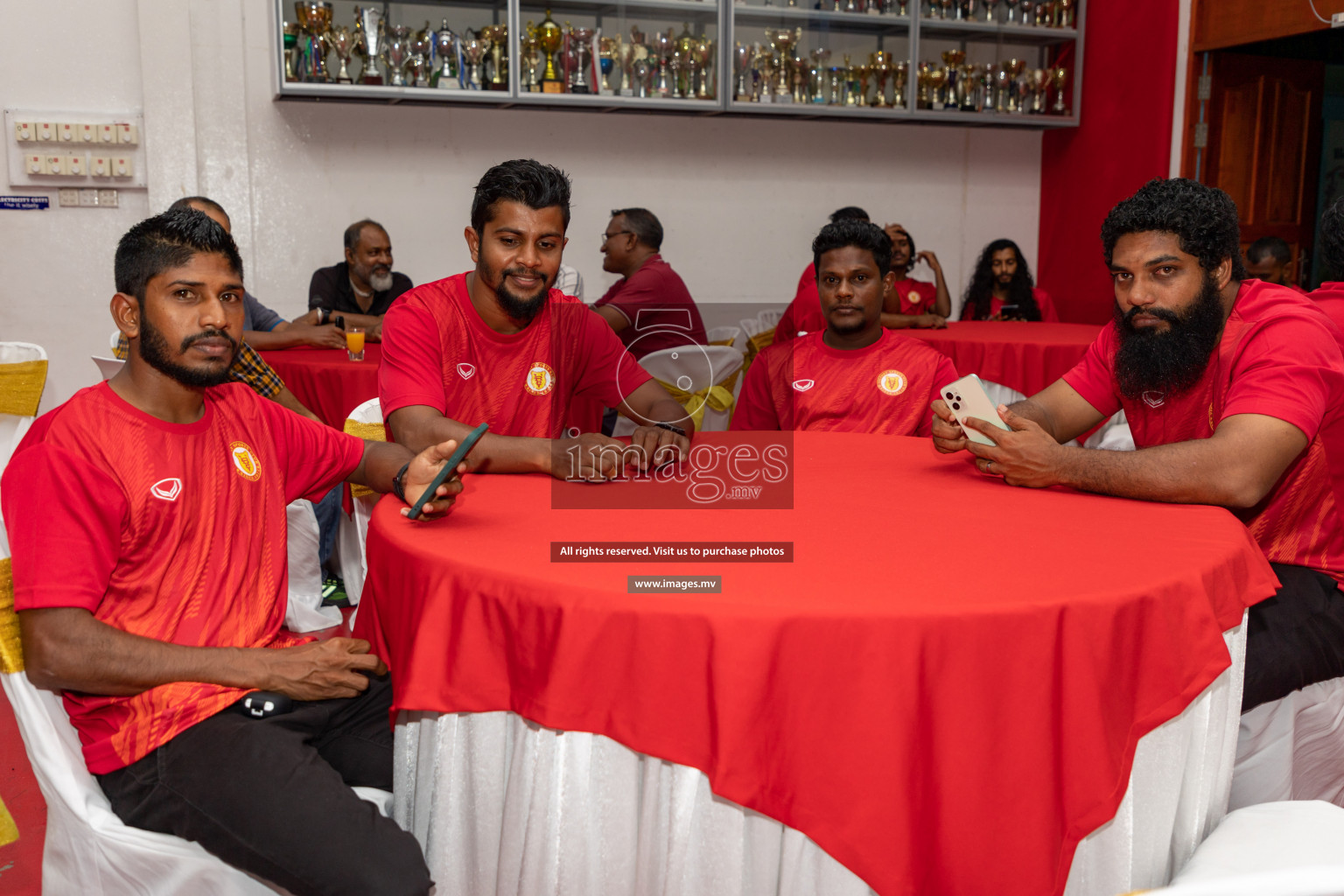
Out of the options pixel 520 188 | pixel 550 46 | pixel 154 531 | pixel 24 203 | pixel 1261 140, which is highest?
pixel 550 46

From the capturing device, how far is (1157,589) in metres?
1.28

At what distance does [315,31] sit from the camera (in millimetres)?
5285

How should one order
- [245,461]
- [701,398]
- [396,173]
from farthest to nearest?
[396,173], [701,398], [245,461]

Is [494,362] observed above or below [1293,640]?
above

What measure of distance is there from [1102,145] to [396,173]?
4429 mm

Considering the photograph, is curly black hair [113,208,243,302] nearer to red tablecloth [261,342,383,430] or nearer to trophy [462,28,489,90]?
red tablecloth [261,342,383,430]

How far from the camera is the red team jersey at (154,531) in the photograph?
1.34 m

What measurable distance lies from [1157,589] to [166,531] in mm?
1389

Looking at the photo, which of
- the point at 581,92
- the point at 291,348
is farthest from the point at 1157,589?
the point at 581,92

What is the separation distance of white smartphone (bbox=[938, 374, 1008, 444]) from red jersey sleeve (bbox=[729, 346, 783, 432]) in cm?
112

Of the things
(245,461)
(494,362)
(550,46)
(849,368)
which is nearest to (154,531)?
(245,461)

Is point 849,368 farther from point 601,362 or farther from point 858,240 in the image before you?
point 601,362

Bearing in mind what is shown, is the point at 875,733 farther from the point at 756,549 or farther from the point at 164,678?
the point at 164,678

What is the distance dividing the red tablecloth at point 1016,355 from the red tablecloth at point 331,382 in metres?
2.14
